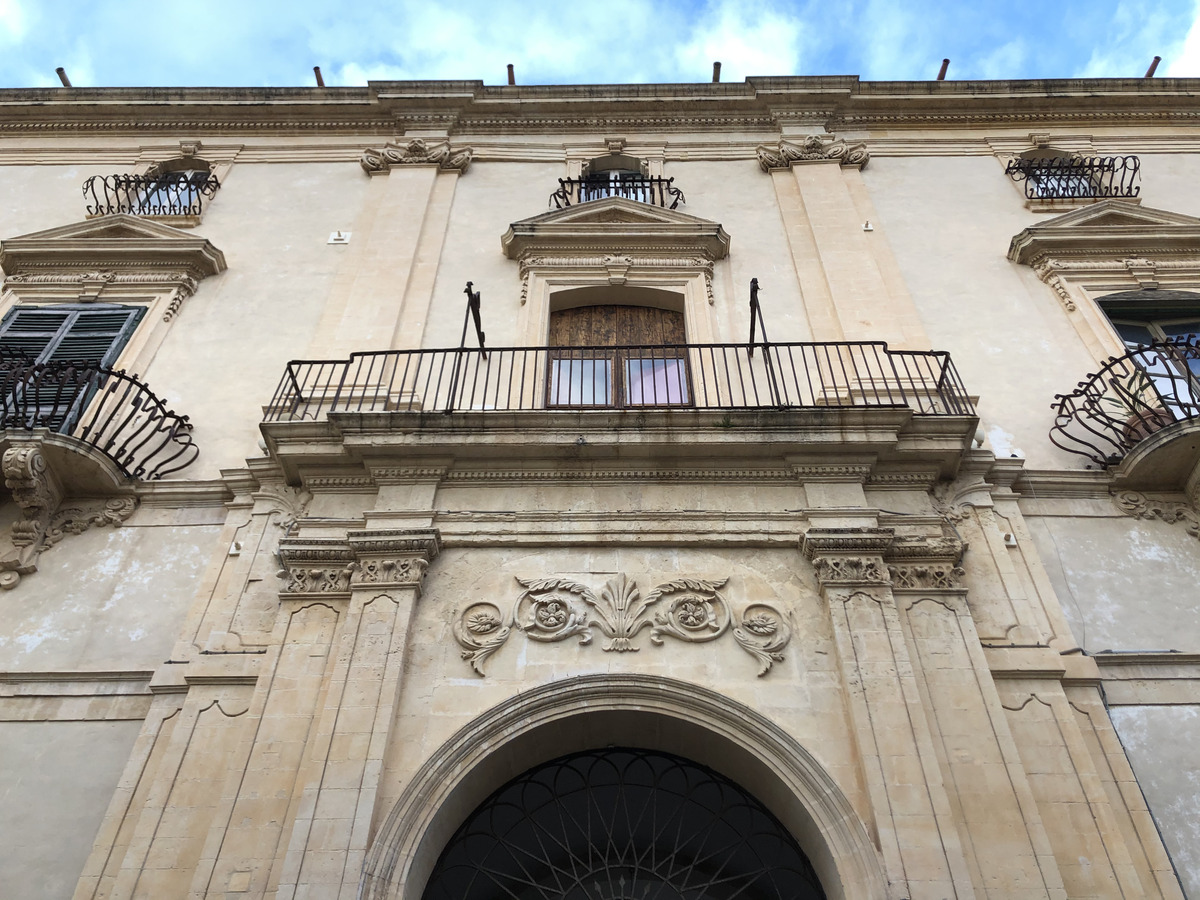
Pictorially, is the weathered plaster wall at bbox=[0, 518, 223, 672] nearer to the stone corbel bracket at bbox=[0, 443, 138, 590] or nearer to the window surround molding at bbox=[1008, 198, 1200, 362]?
the stone corbel bracket at bbox=[0, 443, 138, 590]

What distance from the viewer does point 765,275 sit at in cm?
1022

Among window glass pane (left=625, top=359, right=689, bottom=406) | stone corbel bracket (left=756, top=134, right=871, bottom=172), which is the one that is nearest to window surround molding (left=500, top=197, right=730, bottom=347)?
window glass pane (left=625, top=359, right=689, bottom=406)

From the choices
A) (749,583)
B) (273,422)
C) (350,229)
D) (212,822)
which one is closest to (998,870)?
A: (749,583)

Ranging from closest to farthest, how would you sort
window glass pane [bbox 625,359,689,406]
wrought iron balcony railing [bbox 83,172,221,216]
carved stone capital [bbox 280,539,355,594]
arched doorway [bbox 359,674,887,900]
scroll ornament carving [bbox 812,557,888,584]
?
arched doorway [bbox 359,674,887,900]
scroll ornament carving [bbox 812,557,888,584]
carved stone capital [bbox 280,539,355,594]
window glass pane [bbox 625,359,689,406]
wrought iron balcony railing [bbox 83,172,221,216]

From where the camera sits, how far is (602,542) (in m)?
7.19

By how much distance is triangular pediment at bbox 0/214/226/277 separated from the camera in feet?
33.7

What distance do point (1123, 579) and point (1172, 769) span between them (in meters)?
1.61

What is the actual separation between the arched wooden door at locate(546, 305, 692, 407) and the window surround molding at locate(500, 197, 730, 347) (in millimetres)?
267

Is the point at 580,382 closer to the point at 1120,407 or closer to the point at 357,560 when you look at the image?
the point at 357,560

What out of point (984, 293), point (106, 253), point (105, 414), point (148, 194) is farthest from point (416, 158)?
point (984, 293)

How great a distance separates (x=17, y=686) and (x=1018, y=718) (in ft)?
23.3

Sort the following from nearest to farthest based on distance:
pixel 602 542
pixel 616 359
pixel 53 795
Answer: pixel 53 795
pixel 602 542
pixel 616 359

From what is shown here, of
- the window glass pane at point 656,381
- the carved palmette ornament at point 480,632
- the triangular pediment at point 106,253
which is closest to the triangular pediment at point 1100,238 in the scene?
the window glass pane at point 656,381

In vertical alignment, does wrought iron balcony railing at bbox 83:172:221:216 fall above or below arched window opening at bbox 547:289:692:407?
above
